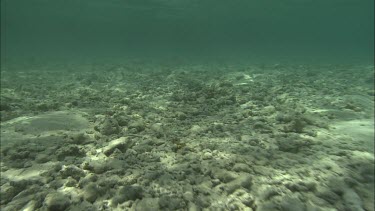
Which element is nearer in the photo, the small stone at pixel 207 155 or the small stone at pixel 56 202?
the small stone at pixel 56 202

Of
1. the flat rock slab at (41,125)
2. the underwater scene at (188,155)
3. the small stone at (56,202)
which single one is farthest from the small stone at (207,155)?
the flat rock slab at (41,125)

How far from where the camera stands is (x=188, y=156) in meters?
3.86

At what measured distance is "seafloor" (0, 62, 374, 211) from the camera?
9.61ft

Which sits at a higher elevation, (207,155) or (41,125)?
(207,155)

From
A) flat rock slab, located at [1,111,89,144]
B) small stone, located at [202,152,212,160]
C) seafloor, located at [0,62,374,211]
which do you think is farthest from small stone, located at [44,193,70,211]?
flat rock slab, located at [1,111,89,144]

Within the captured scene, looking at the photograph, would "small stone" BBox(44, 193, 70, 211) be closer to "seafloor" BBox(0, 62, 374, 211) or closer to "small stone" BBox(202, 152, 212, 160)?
"seafloor" BBox(0, 62, 374, 211)

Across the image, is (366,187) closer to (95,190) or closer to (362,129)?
(362,129)

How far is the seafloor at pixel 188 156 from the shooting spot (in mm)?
2928

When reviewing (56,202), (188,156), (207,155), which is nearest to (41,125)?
(56,202)

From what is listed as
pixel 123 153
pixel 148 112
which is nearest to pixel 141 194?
pixel 123 153

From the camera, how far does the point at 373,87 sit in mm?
9836

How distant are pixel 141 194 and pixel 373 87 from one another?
10.1 metres

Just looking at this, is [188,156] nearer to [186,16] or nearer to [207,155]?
[207,155]

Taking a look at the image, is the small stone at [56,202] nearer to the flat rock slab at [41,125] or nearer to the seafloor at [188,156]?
the seafloor at [188,156]
